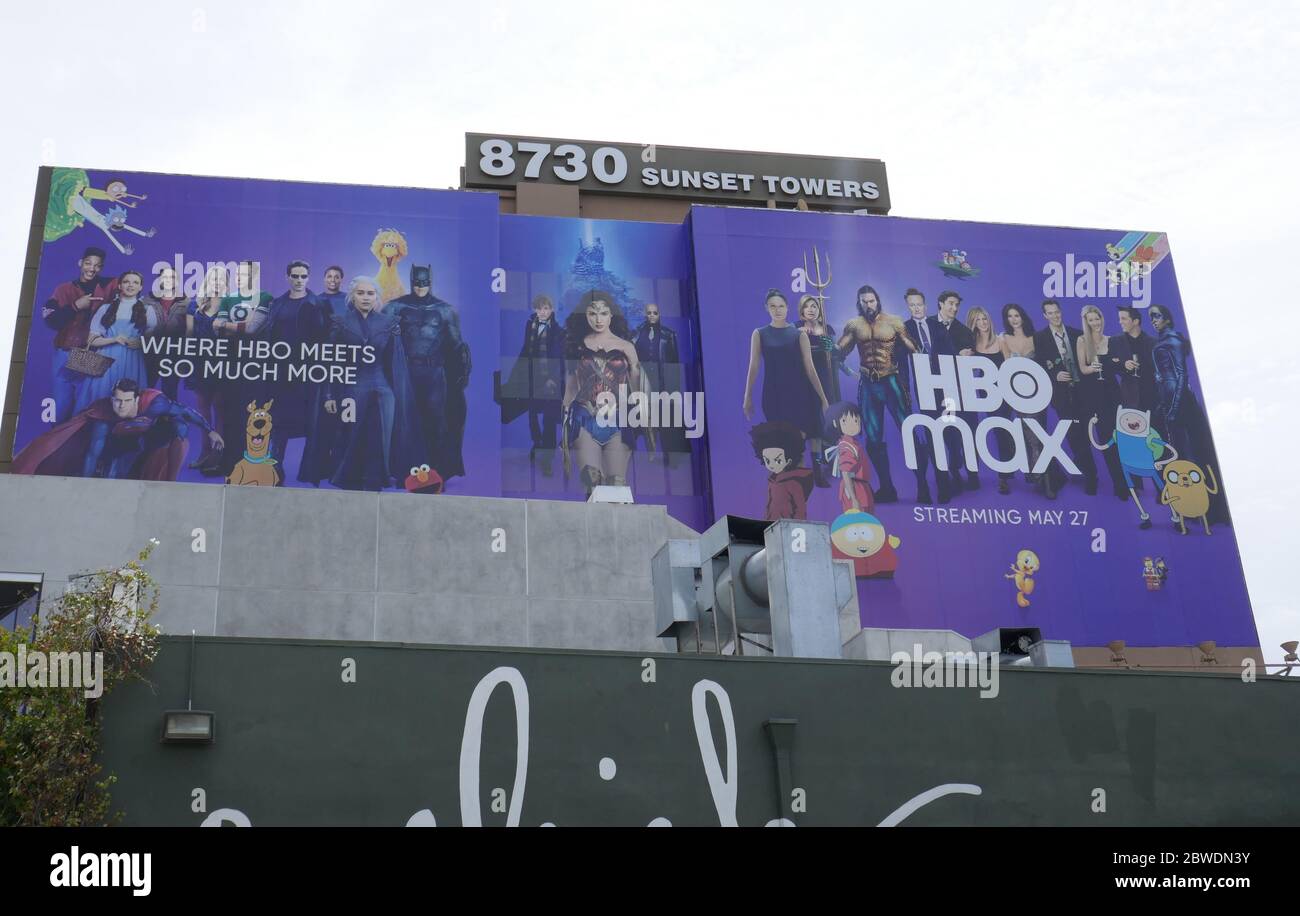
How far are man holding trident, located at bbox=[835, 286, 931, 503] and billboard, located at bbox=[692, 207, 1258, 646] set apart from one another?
8cm

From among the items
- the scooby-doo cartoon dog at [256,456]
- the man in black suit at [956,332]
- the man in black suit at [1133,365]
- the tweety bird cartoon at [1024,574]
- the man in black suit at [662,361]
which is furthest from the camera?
the man in black suit at [1133,365]

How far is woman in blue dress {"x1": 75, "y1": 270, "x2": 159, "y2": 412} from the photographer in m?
45.8

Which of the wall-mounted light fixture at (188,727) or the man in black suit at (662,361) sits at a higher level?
the man in black suit at (662,361)

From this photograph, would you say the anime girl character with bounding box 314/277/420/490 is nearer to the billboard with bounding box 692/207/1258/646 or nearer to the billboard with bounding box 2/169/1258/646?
the billboard with bounding box 2/169/1258/646

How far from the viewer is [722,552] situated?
754 inches

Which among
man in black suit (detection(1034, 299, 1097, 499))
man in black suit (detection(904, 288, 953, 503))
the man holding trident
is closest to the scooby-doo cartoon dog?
the man holding trident

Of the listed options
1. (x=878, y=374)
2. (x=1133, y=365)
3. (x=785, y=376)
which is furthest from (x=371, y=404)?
(x=1133, y=365)

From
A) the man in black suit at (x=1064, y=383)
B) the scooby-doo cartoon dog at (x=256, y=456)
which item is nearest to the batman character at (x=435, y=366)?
the scooby-doo cartoon dog at (x=256, y=456)

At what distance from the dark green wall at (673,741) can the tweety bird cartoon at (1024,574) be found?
97.1 feet

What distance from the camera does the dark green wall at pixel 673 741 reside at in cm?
1487

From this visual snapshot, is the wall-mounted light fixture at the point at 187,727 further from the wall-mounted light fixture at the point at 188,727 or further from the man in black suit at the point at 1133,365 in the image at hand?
the man in black suit at the point at 1133,365

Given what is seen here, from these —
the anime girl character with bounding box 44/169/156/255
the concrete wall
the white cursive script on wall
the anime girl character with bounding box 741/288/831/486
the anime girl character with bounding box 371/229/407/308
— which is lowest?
the white cursive script on wall

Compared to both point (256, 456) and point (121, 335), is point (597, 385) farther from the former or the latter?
point (121, 335)
